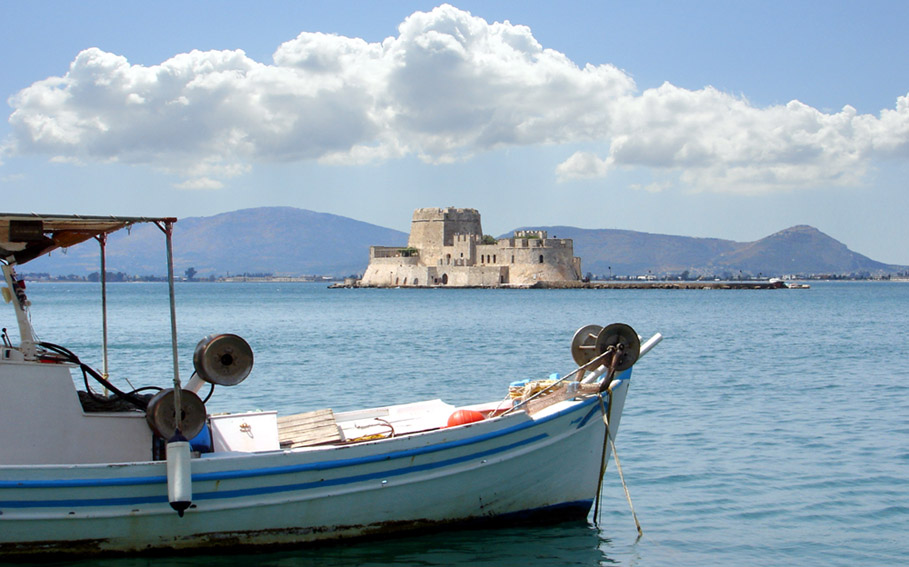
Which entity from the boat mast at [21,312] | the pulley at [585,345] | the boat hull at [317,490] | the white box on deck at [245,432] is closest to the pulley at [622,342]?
the boat hull at [317,490]

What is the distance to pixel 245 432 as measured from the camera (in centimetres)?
775

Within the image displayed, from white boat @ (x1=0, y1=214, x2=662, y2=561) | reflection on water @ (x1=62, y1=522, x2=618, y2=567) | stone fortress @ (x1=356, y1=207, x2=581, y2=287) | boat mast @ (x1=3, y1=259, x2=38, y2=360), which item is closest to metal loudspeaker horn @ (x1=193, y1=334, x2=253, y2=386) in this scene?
white boat @ (x1=0, y1=214, x2=662, y2=561)

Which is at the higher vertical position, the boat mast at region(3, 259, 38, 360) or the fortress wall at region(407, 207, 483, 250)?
the fortress wall at region(407, 207, 483, 250)

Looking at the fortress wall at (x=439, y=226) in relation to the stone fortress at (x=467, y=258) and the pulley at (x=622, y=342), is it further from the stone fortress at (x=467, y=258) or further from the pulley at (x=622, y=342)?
the pulley at (x=622, y=342)

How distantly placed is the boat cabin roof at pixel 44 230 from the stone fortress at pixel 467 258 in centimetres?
7610

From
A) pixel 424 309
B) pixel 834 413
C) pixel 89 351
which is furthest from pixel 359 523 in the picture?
pixel 424 309

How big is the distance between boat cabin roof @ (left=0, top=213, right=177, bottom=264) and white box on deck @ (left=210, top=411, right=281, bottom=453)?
66.1 inches

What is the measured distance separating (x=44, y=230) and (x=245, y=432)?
2160mm

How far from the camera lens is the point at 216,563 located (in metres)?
7.18

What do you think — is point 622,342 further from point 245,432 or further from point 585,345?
point 245,432

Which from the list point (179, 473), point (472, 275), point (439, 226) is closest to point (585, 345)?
point (179, 473)

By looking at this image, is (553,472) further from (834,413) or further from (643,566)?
(834,413)

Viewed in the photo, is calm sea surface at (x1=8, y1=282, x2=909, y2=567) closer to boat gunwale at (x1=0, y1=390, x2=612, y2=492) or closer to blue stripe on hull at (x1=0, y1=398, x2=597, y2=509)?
blue stripe on hull at (x1=0, y1=398, x2=597, y2=509)

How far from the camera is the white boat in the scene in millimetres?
6758
